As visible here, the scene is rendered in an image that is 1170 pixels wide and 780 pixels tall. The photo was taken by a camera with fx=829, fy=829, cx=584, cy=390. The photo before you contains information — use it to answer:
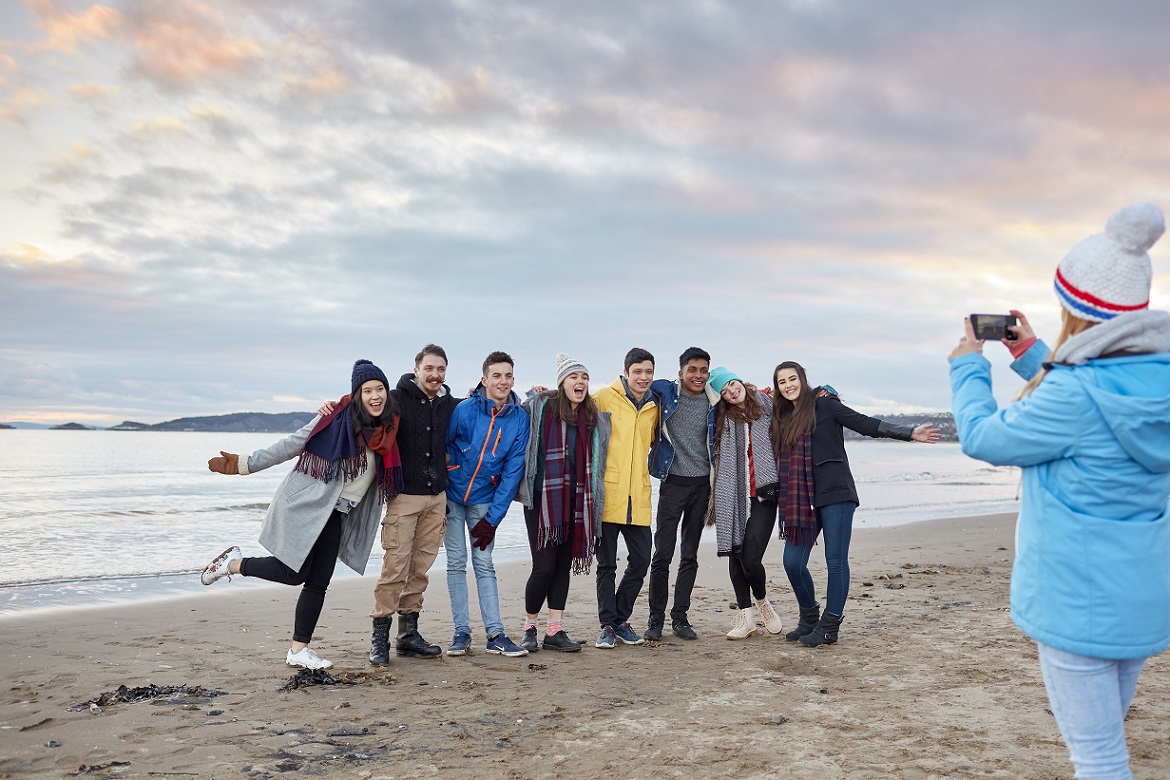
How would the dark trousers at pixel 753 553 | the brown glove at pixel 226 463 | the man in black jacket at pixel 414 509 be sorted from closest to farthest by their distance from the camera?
the brown glove at pixel 226 463, the man in black jacket at pixel 414 509, the dark trousers at pixel 753 553

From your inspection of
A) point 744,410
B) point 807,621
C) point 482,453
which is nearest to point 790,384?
point 744,410

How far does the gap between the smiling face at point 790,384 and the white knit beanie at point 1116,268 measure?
390 centimetres

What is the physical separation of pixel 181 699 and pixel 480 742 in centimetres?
182

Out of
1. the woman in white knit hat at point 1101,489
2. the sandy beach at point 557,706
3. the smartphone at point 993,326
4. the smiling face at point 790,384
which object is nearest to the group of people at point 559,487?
the smiling face at point 790,384

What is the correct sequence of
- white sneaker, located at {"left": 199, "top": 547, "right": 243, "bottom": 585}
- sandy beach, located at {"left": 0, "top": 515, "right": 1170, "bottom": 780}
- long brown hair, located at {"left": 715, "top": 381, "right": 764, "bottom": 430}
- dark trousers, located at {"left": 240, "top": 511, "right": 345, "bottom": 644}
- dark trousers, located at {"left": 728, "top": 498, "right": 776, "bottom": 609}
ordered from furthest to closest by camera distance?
long brown hair, located at {"left": 715, "top": 381, "right": 764, "bottom": 430} < dark trousers, located at {"left": 728, "top": 498, "right": 776, "bottom": 609} < white sneaker, located at {"left": 199, "top": 547, "right": 243, "bottom": 585} < dark trousers, located at {"left": 240, "top": 511, "right": 345, "bottom": 644} < sandy beach, located at {"left": 0, "top": 515, "right": 1170, "bottom": 780}

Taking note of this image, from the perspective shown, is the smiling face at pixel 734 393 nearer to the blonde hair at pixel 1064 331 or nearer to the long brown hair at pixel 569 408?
the long brown hair at pixel 569 408

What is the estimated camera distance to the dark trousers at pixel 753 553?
6.23 metres

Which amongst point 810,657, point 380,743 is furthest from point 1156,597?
point 810,657

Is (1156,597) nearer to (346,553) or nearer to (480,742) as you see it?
(480,742)

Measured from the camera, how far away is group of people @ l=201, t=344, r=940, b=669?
5.23 m

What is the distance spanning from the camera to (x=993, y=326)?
2566 mm

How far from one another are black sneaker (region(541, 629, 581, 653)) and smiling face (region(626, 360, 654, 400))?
1815 millimetres

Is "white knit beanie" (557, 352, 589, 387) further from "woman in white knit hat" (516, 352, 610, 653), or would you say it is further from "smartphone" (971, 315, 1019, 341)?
"smartphone" (971, 315, 1019, 341)

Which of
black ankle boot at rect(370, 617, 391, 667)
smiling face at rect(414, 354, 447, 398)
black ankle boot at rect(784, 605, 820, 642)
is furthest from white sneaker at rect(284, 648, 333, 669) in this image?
black ankle boot at rect(784, 605, 820, 642)
